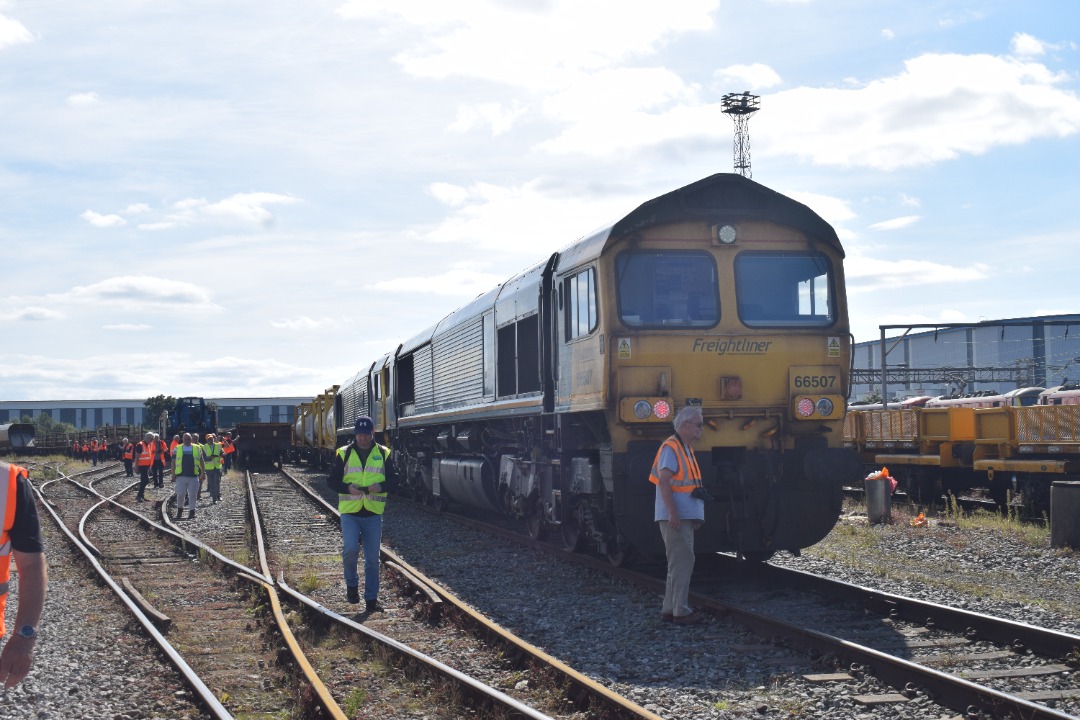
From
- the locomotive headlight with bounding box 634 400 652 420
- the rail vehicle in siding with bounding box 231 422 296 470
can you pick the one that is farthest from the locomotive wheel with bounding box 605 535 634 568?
the rail vehicle in siding with bounding box 231 422 296 470

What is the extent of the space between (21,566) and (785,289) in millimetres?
8259

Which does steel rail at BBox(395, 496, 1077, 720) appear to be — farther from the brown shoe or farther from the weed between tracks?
the weed between tracks

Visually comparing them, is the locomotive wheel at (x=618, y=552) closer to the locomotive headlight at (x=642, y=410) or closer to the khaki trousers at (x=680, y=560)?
the locomotive headlight at (x=642, y=410)

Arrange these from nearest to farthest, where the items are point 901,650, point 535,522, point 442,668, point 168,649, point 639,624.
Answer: point 442,668 → point 901,650 → point 168,649 → point 639,624 → point 535,522

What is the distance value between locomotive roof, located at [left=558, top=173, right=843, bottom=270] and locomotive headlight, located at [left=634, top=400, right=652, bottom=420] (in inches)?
58.0

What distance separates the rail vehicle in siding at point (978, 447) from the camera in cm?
1677

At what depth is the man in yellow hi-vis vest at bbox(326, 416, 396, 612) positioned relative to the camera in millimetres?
10133

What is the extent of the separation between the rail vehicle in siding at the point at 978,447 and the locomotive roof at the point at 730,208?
766cm

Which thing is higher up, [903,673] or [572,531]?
[572,531]

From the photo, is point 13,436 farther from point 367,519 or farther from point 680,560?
point 680,560

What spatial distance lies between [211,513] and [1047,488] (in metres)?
14.5

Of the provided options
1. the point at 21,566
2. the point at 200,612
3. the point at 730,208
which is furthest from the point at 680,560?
the point at 21,566

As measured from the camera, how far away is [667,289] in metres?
10.5

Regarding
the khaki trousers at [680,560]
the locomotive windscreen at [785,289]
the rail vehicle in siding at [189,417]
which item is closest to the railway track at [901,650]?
the khaki trousers at [680,560]
